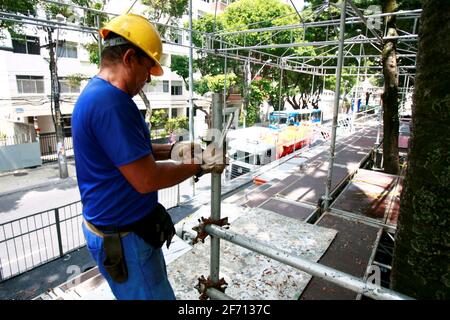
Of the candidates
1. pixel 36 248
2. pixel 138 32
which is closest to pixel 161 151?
pixel 138 32

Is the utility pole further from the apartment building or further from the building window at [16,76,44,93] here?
the building window at [16,76,44,93]

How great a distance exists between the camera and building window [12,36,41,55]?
1580 cm

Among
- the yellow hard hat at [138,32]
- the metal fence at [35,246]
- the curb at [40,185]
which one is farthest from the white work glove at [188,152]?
the curb at [40,185]

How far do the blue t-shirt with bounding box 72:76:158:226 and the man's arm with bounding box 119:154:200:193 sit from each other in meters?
0.03

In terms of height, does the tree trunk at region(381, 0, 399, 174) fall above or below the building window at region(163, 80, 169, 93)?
below

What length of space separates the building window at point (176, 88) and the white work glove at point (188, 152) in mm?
24725

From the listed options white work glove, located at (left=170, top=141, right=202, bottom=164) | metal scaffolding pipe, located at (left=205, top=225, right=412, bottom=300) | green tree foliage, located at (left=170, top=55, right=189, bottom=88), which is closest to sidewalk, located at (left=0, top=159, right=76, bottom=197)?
green tree foliage, located at (left=170, top=55, right=189, bottom=88)

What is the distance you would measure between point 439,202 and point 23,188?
14794 millimetres

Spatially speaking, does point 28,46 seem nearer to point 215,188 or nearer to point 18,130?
point 18,130

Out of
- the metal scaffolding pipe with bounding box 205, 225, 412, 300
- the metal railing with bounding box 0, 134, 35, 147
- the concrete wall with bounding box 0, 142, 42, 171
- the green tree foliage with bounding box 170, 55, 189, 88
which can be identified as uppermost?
the green tree foliage with bounding box 170, 55, 189, 88

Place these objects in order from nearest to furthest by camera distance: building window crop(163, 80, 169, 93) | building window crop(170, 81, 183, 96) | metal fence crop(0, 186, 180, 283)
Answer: metal fence crop(0, 186, 180, 283) → building window crop(163, 80, 169, 93) → building window crop(170, 81, 183, 96)

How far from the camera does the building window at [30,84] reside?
16.4 metres

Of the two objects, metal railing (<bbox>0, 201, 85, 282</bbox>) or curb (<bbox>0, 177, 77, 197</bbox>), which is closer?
metal railing (<bbox>0, 201, 85, 282</bbox>)

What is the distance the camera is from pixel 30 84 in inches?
664
